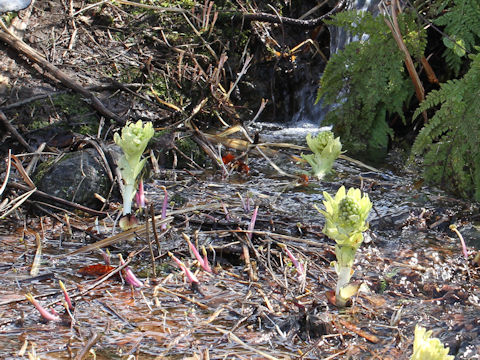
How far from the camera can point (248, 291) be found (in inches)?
91.7

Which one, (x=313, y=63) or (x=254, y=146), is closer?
(x=254, y=146)

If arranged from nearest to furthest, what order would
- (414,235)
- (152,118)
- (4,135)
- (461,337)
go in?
(461,337), (414,235), (4,135), (152,118)

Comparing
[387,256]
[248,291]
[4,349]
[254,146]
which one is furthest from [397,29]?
[4,349]

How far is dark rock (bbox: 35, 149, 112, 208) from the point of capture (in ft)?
11.0

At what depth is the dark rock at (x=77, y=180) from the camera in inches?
131

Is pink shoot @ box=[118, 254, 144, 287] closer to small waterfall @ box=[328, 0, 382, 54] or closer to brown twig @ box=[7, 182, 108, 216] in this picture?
brown twig @ box=[7, 182, 108, 216]

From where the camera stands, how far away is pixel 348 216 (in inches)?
82.1

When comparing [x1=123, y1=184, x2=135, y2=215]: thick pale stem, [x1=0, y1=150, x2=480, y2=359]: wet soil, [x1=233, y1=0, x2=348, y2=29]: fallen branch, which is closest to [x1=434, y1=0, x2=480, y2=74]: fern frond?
[x1=0, y1=150, x2=480, y2=359]: wet soil

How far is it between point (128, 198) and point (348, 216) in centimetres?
132

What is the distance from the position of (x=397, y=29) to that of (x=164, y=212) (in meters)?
2.96

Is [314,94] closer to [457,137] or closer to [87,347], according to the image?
[457,137]

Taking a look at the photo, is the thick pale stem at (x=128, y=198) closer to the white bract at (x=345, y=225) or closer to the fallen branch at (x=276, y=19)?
the white bract at (x=345, y=225)

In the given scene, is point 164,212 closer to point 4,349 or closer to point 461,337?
point 4,349

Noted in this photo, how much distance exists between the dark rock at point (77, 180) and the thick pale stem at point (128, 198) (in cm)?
53
